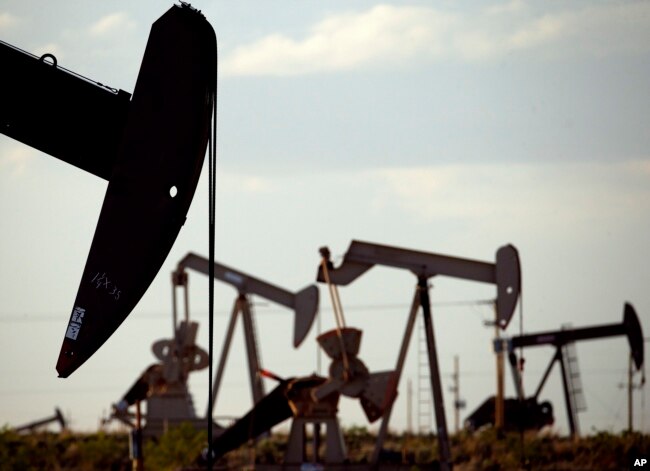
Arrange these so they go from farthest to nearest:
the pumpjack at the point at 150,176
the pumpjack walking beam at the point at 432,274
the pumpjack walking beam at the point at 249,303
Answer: the pumpjack walking beam at the point at 249,303, the pumpjack walking beam at the point at 432,274, the pumpjack at the point at 150,176

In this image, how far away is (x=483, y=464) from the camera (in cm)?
2916

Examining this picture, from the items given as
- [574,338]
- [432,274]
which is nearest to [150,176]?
[432,274]

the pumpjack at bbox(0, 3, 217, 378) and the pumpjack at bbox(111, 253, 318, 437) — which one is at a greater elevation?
the pumpjack at bbox(111, 253, 318, 437)

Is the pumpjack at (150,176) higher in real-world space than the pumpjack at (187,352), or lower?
lower

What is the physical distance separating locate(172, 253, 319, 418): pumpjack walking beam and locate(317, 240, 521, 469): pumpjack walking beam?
5.53 meters

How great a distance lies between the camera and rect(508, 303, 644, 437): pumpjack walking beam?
33.2 meters

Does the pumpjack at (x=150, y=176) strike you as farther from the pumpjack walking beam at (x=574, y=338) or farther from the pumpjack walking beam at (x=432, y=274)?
the pumpjack walking beam at (x=574, y=338)

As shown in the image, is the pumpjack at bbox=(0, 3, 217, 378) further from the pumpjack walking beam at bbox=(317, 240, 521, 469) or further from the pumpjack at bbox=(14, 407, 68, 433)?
the pumpjack at bbox=(14, 407, 68, 433)

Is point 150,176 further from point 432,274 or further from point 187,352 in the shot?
point 187,352

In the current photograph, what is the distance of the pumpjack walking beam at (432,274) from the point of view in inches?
937

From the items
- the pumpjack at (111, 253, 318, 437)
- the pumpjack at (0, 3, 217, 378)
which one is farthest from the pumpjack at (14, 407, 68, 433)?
the pumpjack at (0, 3, 217, 378)

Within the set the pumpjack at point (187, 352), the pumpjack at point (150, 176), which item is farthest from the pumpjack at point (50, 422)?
the pumpjack at point (150, 176)

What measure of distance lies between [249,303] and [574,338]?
6.58 m

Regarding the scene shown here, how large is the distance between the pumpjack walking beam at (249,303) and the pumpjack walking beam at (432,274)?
5.53 m
